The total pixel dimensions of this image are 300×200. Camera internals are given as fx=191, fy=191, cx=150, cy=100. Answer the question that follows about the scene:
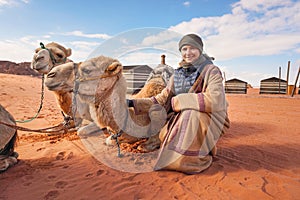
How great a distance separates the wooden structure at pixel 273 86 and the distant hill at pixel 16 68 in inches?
1677

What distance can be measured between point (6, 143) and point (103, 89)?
1443 millimetres

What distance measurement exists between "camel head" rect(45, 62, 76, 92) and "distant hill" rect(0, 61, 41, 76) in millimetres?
45313

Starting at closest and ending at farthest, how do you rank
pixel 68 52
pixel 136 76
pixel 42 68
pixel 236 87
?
pixel 42 68, pixel 68 52, pixel 136 76, pixel 236 87

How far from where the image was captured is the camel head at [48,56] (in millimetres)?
3750

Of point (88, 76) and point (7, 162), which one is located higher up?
point (88, 76)

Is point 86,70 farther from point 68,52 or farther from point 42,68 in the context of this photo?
point 68,52

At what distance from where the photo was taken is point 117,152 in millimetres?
3148

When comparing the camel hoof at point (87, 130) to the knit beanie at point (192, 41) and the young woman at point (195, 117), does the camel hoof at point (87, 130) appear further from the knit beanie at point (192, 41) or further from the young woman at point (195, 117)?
the knit beanie at point (192, 41)

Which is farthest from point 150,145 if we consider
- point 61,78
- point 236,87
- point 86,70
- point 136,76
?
point 236,87

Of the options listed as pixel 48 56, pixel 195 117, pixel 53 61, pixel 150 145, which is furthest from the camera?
pixel 53 61

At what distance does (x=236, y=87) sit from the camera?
25250 mm

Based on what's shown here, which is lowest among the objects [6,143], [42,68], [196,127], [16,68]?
[6,143]

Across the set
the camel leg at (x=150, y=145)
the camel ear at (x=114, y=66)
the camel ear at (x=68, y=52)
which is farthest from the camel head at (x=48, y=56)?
the camel leg at (x=150, y=145)

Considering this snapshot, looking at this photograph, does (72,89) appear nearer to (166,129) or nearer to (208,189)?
(166,129)
